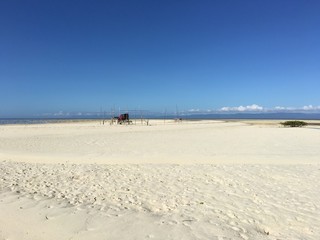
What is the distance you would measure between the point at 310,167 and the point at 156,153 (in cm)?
692

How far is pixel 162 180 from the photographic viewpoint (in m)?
8.89

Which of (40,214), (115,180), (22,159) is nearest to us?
(40,214)

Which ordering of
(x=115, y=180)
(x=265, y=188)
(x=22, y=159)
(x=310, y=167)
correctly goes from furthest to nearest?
(x=22, y=159), (x=310, y=167), (x=115, y=180), (x=265, y=188)

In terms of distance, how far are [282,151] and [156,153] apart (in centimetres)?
665

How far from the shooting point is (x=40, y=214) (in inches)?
231

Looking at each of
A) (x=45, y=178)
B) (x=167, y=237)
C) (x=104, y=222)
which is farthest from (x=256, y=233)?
(x=45, y=178)

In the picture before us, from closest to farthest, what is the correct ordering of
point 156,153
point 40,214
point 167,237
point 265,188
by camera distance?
point 167,237
point 40,214
point 265,188
point 156,153

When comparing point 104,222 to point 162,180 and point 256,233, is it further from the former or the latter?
point 162,180

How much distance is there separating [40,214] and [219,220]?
3455 millimetres

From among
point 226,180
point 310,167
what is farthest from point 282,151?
point 226,180

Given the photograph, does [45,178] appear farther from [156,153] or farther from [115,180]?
[156,153]

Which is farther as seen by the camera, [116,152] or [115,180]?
[116,152]

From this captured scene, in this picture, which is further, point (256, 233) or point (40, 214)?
point (40, 214)

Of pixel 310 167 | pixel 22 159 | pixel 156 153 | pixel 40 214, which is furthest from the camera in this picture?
pixel 156 153
